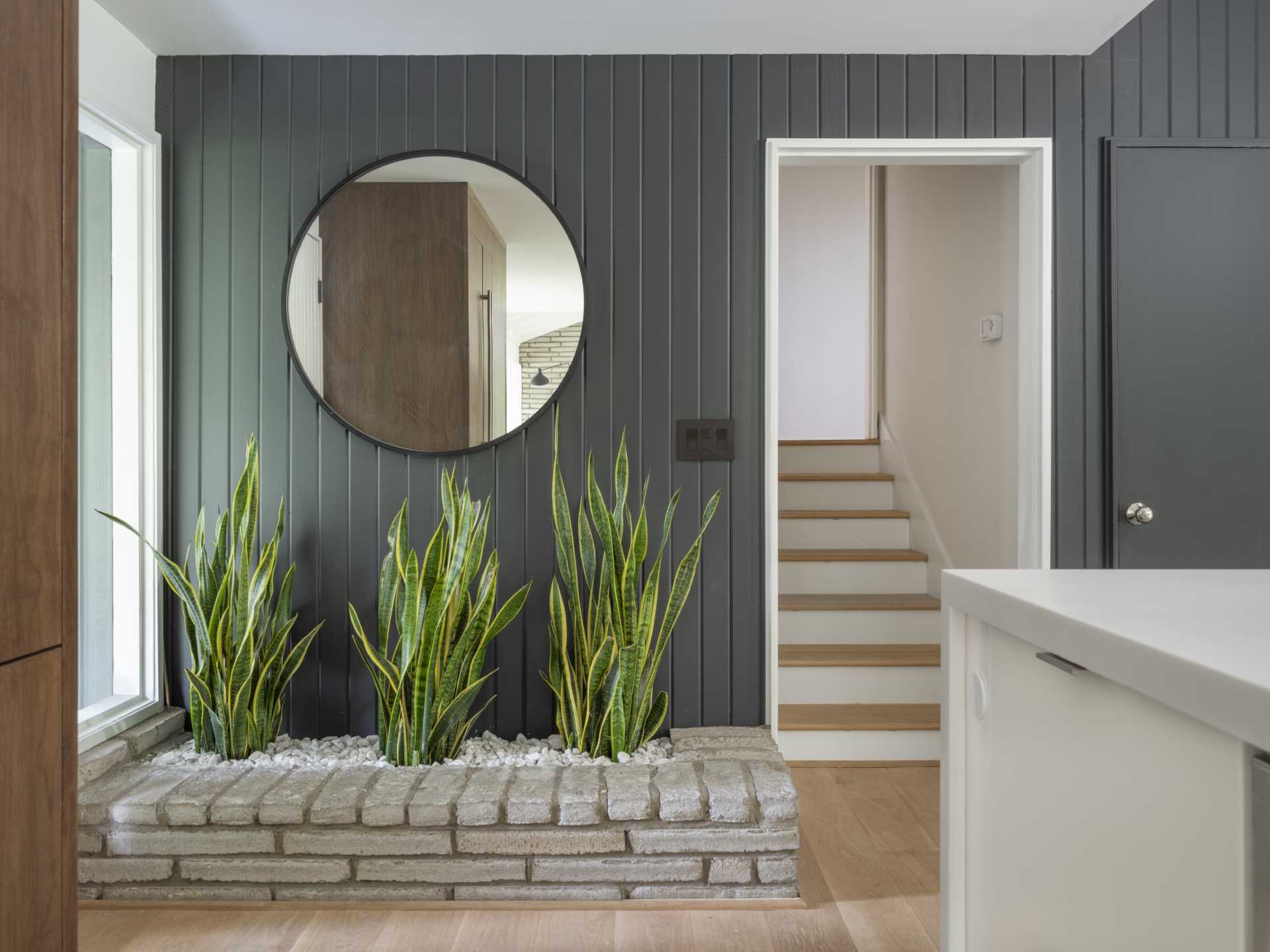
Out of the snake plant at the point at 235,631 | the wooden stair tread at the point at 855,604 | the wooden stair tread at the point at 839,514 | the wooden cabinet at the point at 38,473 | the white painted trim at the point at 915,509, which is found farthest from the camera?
the wooden stair tread at the point at 839,514

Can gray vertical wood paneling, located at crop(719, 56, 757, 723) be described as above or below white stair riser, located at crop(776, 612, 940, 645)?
above

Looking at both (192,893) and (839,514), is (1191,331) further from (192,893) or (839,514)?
(192,893)

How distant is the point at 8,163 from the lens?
4.26 ft

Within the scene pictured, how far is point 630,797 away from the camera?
194 cm

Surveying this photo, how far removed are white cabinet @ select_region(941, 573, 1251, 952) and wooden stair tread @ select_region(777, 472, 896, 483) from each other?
9.83 feet

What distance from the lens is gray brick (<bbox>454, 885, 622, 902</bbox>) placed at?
1.94m

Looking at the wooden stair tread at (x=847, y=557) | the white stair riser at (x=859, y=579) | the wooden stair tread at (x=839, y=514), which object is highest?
the wooden stair tread at (x=839, y=514)

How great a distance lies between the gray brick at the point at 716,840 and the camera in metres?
1.93

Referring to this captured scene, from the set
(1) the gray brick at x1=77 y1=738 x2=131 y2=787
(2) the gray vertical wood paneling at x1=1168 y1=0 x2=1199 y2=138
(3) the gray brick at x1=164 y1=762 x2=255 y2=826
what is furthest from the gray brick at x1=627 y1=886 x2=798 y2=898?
(2) the gray vertical wood paneling at x1=1168 y1=0 x2=1199 y2=138

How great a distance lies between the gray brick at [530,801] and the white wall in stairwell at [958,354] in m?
1.64

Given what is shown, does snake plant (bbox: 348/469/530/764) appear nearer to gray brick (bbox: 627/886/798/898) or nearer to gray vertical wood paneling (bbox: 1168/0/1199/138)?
gray brick (bbox: 627/886/798/898)

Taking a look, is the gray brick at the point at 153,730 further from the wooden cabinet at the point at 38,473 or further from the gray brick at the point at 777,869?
the gray brick at the point at 777,869

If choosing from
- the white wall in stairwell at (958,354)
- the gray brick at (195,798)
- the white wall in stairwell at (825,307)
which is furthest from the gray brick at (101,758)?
the white wall in stairwell at (825,307)

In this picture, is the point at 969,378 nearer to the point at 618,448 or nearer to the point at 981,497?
the point at 981,497
